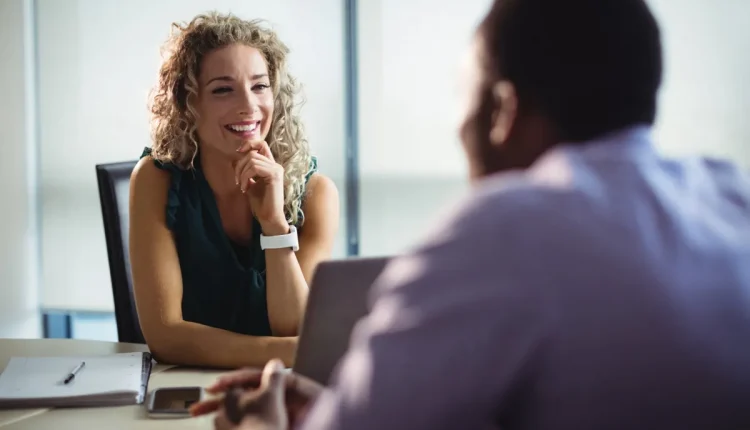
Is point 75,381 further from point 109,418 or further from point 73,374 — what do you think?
point 109,418

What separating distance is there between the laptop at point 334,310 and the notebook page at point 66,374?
1.22 feet

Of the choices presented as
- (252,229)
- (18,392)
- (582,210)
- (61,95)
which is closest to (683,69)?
(252,229)

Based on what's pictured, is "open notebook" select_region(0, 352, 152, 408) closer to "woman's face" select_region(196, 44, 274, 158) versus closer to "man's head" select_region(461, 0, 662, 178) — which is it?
"woman's face" select_region(196, 44, 274, 158)

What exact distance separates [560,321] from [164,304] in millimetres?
1318

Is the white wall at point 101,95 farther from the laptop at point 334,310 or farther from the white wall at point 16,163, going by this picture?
the laptop at point 334,310

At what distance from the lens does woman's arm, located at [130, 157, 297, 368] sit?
1605 mm

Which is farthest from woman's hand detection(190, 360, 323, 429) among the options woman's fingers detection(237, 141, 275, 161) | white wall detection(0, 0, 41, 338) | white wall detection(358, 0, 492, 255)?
white wall detection(0, 0, 41, 338)

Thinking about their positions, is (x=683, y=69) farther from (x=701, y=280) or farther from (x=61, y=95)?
(x=701, y=280)

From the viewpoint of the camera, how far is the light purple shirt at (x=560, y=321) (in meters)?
0.57

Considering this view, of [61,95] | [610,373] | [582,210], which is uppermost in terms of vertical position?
[61,95]

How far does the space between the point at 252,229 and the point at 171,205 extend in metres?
0.21

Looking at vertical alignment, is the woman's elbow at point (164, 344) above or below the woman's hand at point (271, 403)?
below

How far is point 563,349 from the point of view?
0.58 m

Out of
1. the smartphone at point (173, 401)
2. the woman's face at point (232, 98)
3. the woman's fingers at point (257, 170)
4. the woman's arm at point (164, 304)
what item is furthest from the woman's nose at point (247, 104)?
the smartphone at point (173, 401)
